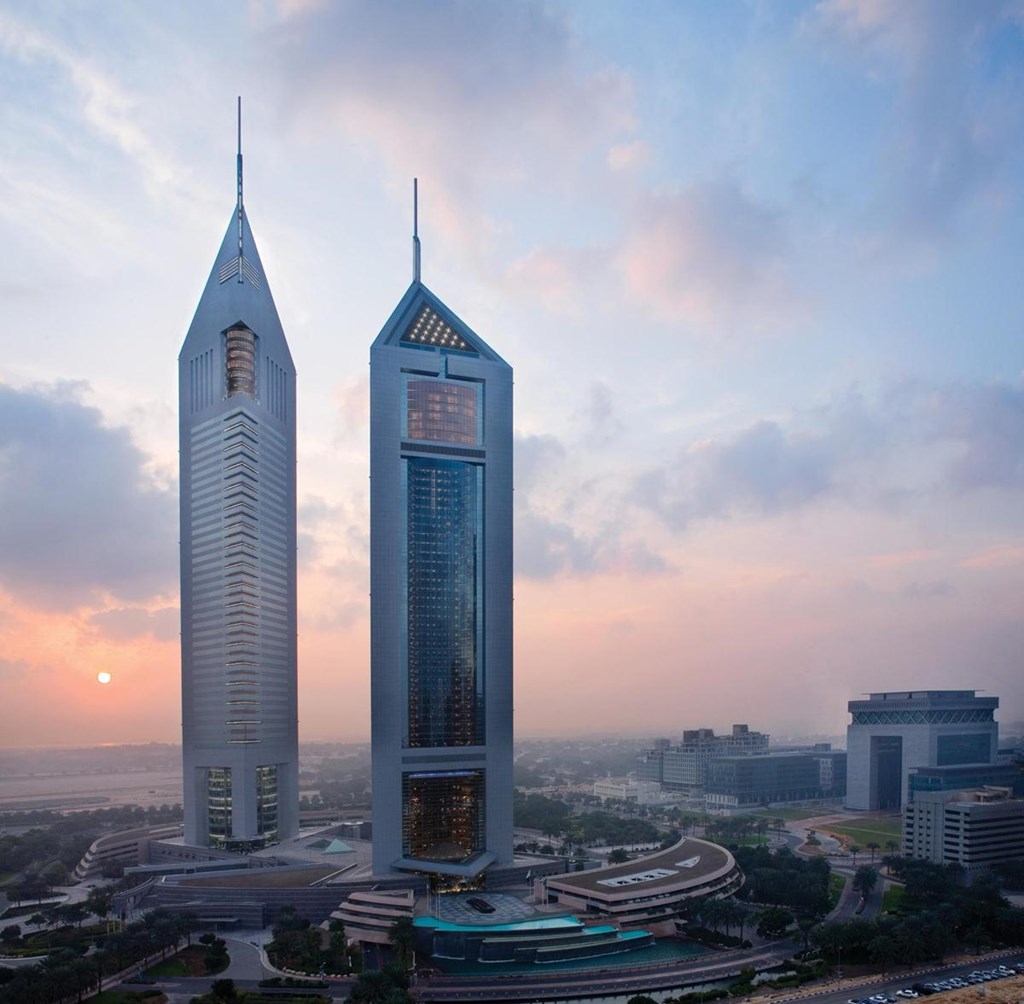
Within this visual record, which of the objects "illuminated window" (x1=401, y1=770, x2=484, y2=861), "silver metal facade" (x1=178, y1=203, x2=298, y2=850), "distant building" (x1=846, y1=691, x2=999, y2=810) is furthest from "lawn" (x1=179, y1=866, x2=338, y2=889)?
"distant building" (x1=846, y1=691, x2=999, y2=810)

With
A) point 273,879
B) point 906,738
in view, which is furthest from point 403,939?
point 906,738

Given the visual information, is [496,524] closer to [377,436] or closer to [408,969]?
[377,436]

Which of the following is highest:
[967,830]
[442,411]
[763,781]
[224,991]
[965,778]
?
[442,411]

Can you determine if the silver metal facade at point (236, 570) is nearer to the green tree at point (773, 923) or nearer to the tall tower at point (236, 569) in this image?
the tall tower at point (236, 569)

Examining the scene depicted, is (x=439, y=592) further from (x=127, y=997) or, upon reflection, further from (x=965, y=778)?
(x=965, y=778)

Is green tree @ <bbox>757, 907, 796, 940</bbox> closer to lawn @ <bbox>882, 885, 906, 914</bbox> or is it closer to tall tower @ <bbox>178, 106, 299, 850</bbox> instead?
lawn @ <bbox>882, 885, 906, 914</bbox>

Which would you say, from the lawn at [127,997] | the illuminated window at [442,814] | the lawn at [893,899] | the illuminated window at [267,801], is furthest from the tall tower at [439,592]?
the lawn at [893,899]
